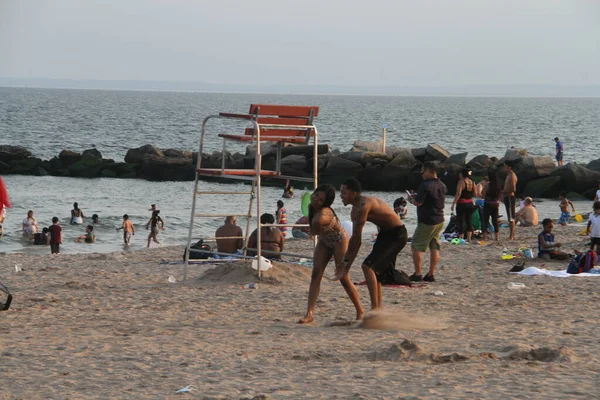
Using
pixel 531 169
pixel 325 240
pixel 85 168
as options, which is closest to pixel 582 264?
pixel 325 240

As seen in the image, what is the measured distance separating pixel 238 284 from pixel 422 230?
2153 mm

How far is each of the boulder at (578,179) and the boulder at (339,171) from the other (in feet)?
25.3

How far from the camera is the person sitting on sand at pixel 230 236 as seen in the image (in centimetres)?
1174

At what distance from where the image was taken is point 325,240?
7816mm

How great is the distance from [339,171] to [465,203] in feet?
65.4

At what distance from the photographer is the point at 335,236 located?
25.6 feet

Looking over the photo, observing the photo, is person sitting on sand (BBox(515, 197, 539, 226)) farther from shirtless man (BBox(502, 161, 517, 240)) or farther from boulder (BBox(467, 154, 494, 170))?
boulder (BBox(467, 154, 494, 170))

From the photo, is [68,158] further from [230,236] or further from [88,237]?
[230,236]

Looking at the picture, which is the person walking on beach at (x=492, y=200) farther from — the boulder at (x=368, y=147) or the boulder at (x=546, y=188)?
the boulder at (x=368, y=147)

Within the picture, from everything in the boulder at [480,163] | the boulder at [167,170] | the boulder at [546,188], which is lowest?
the boulder at [167,170]

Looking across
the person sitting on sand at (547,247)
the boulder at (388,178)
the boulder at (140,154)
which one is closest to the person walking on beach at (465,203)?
the person sitting on sand at (547,247)

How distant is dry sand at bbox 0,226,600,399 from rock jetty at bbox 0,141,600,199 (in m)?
19.5

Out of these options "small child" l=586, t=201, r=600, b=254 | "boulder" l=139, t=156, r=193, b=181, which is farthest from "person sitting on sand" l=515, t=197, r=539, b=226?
"boulder" l=139, t=156, r=193, b=181

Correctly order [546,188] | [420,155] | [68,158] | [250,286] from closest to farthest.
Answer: [250,286]
[546,188]
[420,155]
[68,158]
